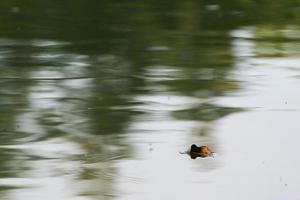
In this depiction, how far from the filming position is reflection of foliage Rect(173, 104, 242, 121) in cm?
530

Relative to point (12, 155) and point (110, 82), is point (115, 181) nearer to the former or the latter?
point (12, 155)

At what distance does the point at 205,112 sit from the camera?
541cm

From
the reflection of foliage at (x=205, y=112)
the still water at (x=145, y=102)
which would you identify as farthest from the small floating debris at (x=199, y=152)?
the reflection of foliage at (x=205, y=112)

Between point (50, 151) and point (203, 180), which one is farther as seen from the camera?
point (50, 151)

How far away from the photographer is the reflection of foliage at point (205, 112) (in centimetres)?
530

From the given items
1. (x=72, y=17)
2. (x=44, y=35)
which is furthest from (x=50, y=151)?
(x=72, y=17)

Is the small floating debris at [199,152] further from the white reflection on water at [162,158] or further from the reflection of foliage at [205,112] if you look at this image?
the reflection of foliage at [205,112]

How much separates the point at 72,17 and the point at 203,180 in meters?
3.99

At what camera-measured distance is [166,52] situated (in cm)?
691

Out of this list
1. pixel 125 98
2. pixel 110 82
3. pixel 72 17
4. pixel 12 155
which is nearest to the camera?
pixel 12 155

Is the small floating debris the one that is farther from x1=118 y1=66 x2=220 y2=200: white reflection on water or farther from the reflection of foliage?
the reflection of foliage

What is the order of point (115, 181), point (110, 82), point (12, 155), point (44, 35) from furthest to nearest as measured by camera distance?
point (44, 35), point (110, 82), point (12, 155), point (115, 181)

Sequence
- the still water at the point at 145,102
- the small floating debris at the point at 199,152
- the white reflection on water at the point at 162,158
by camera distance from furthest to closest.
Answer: the small floating debris at the point at 199,152
the still water at the point at 145,102
the white reflection on water at the point at 162,158

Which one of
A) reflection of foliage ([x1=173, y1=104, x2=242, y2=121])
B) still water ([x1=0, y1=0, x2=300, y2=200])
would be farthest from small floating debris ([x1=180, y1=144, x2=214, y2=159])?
reflection of foliage ([x1=173, y1=104, x2=242, y2=121])
